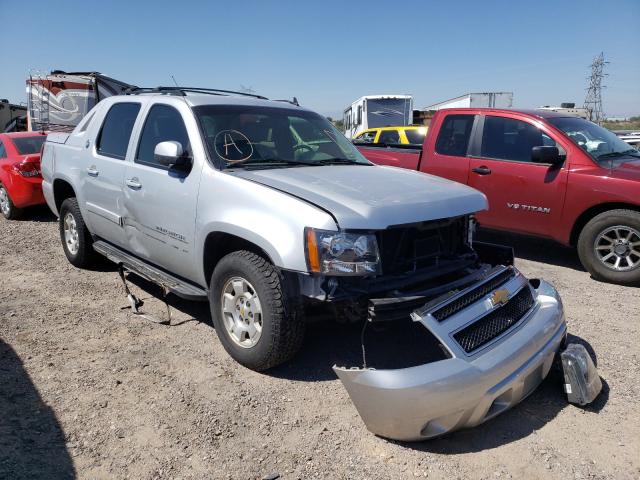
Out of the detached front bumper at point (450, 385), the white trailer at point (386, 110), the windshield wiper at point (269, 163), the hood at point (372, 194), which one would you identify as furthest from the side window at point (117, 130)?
the white trailer at point (386, 110)

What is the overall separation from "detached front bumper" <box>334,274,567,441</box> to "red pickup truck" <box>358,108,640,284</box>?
10.1ft

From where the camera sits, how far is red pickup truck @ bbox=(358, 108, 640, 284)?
5.40 m

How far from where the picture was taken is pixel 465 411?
A: 2605 millimetres

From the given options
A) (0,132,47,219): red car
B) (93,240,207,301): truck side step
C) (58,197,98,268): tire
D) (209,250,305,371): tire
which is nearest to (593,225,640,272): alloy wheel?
(209,250,305,371): tire

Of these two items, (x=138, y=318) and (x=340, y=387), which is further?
(x=138, y=318)

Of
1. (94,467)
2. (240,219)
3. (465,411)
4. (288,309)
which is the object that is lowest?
(94,467)

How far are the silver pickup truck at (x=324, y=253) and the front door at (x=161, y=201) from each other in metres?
0.01

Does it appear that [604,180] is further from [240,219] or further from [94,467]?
[94,467]

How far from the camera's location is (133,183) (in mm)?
4289

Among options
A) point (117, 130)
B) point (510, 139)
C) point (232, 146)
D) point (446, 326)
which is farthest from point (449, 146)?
point (446, 326)

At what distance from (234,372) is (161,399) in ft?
1.70

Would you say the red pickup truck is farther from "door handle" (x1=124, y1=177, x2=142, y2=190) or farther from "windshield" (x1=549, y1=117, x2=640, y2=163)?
"door handle" (x1=124, y1=177, x2=142, y2=190)

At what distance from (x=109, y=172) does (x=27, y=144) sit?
5634 mm

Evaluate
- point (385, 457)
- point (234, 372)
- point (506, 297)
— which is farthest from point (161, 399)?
point (506, 297)
